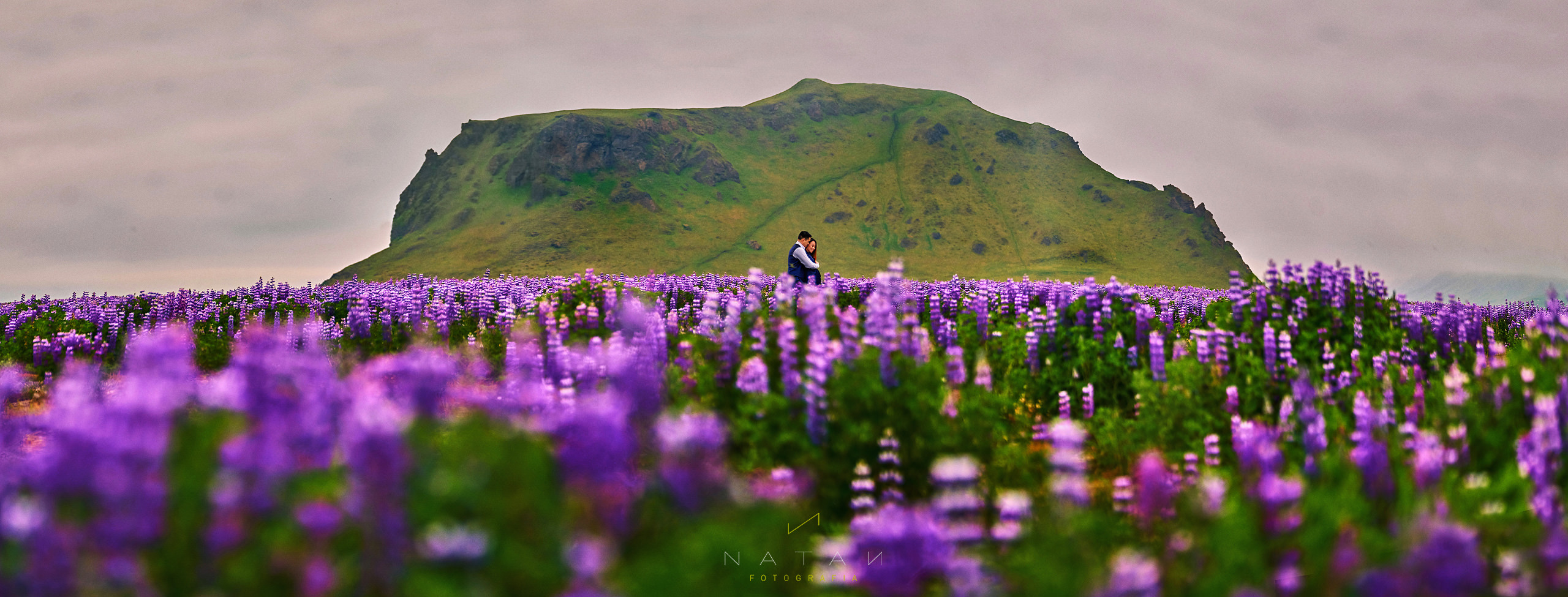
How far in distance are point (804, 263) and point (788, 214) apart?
530 feet

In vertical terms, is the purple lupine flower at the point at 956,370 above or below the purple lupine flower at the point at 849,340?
below

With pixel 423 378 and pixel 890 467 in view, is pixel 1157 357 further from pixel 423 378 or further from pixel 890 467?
pixel 423 378

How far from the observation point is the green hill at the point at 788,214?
15575cm

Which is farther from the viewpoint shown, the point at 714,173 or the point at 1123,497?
the point at 714,173

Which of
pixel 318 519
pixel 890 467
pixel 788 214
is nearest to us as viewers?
pixel 318 519

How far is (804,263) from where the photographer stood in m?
14.6

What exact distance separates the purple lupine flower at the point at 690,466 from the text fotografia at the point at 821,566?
0.29 meters

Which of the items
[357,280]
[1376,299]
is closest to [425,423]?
[1376,299]

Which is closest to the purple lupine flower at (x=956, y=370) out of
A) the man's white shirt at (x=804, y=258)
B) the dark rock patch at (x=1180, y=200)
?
the man's white shirt at (x=804, y=258)

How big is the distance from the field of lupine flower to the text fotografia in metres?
0.02

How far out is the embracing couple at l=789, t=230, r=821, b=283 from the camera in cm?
1452

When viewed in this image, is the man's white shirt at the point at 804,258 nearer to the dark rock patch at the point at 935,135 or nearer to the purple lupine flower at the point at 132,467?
the purple lupine flower at the point at 132,467

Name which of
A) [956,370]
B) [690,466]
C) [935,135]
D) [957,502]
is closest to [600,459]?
[690,466]

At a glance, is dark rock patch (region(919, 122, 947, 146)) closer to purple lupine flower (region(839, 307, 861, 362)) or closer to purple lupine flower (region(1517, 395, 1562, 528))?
purple lupine flower (region(839, 307, 861, 362))
